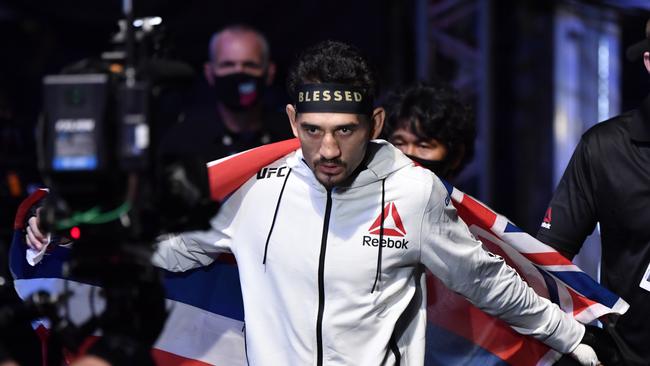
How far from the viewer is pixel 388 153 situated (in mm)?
3332

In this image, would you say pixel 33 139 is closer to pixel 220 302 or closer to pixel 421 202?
pixel 220 302

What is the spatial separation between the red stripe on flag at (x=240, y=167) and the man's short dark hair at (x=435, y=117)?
33.6 inches

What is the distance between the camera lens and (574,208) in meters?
3.78

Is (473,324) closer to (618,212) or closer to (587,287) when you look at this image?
(587,287)

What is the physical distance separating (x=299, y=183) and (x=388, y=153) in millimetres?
277

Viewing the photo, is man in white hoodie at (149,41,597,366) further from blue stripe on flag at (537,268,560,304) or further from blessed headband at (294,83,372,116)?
blue stripe on flag at (537,268,560,304)

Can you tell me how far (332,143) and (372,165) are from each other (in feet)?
0.63

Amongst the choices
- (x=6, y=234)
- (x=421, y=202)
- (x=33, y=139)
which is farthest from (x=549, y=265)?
(x=33, y=139)

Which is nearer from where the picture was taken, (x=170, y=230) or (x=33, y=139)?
(x=170, y=230)

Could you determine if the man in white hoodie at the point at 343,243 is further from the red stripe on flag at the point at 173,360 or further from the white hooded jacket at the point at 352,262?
the red stripe on flag at the point at 173,360

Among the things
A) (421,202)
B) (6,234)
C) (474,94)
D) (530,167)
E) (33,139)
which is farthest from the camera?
(530,167)

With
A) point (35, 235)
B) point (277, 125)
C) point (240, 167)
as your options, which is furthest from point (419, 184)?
point (277, 125)

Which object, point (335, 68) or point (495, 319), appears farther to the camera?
point (495, 319)

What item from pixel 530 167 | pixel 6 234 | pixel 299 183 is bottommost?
pixel 530 167
